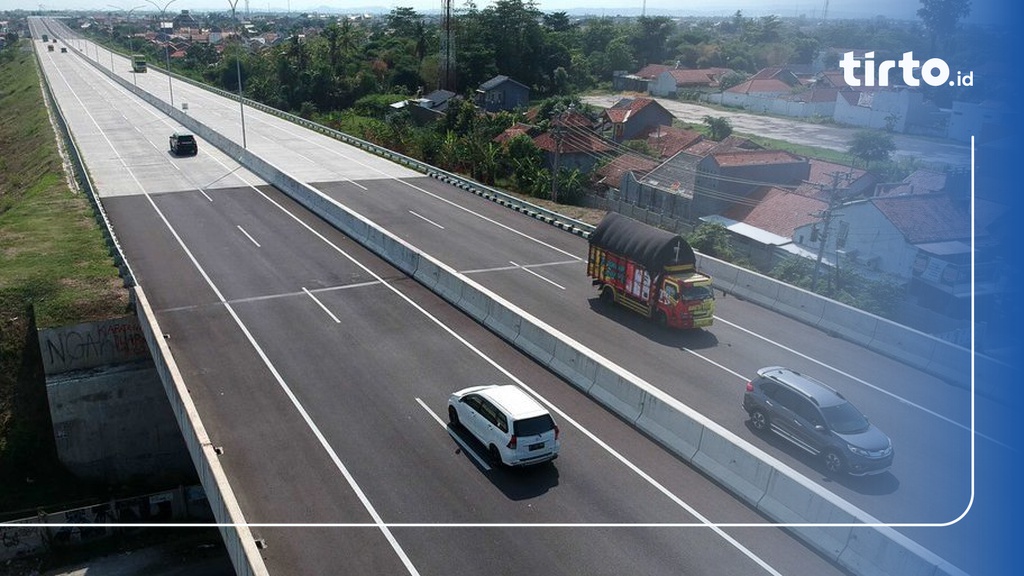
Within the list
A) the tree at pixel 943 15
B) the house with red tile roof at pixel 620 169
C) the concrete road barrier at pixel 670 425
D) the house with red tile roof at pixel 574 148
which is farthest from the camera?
the house with red tile roof at pixel 574 148

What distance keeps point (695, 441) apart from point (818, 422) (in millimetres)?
2699

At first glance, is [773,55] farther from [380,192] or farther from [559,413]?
[559,413]

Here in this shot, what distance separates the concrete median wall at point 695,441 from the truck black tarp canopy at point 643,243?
4.66m

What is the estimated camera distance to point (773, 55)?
130375 millimetres

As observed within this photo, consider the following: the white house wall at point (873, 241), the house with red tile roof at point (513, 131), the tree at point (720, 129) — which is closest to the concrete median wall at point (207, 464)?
the white house wall at point (873, 241)

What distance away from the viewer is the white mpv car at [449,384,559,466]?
16031 millimetres

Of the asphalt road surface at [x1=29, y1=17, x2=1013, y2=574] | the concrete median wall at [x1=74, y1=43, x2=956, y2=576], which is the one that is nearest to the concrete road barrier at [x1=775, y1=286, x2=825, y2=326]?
the concrete median wall at [x1=74, y1=43, x2=956, y2=576]

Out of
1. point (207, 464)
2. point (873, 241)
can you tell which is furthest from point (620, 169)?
point (207, 464)

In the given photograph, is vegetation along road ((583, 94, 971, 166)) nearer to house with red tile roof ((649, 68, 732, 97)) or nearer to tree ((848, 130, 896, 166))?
tree ((848, 130, 896, 166))

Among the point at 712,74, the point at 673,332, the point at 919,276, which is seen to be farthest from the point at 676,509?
the point at 712,74

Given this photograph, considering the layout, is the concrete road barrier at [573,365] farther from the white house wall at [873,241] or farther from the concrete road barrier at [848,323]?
the white house wall at [873,241]

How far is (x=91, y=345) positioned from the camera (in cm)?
2600

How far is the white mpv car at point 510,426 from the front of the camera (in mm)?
16031

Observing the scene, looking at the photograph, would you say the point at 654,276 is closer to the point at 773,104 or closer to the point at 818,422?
the point at 818,422
